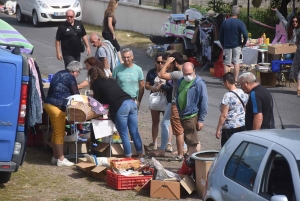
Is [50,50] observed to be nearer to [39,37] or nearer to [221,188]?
[39,37]

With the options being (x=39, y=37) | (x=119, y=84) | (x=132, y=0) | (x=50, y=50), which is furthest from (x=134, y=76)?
(x=132, y=0)

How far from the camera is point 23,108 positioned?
9.43 metres

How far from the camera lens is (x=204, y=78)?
60.9 ft

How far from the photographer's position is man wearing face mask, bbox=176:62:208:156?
10336 mm

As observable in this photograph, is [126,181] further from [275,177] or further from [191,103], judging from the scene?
[275,177]

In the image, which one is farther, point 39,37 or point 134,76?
point 39,37

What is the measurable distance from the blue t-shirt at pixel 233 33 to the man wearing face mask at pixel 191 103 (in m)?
6.65

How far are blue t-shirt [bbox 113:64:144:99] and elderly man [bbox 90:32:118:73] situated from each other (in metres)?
1.31

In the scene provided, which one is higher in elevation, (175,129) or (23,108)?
(23,108)

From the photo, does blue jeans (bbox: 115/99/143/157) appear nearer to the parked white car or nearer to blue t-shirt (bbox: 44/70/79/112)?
blue t-shirt (bbox: 44/70/79/112)

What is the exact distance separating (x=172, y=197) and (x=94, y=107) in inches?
83.1

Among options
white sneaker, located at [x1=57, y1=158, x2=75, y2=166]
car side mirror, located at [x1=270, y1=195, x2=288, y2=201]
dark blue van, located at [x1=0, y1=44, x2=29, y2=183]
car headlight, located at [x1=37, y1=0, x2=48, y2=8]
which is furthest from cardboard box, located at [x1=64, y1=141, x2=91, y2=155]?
car headlight, located at [x1=37, y1=0, x2=48, y2=8]

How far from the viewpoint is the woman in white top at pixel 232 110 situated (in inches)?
386

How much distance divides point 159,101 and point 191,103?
1.35 metres
